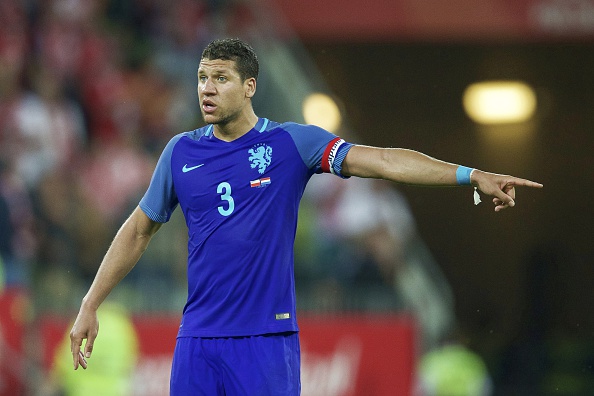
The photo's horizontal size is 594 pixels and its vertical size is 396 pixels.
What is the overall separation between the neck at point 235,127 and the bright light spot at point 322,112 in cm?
653

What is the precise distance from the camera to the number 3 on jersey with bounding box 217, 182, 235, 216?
15.5 ft

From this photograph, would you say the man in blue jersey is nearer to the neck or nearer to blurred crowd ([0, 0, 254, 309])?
the neck

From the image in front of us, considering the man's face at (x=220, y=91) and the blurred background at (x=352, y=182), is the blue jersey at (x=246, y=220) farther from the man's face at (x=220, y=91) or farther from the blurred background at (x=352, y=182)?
the blurred background at (x=352, y=182)

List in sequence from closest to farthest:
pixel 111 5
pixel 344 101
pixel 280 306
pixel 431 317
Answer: pixel 280 306
pixel 431 317
pixel 111 5
pixel 344 101

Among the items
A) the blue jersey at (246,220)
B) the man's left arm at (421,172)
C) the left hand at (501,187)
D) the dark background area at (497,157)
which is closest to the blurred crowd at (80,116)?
the dark background area at (497,157)

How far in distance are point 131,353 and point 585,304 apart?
727 cm

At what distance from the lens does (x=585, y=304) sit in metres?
14.5

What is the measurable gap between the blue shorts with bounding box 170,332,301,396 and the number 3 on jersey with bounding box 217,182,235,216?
523 millimetres

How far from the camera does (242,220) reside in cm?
469

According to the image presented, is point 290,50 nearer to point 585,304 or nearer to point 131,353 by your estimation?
point 131,353

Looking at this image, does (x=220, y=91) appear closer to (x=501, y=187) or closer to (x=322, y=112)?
(x=501, y=187)

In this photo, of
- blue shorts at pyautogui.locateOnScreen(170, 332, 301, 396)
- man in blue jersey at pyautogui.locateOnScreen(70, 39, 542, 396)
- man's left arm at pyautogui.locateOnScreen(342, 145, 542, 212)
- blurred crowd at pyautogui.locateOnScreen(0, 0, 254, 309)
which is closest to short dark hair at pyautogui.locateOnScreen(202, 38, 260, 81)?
man in blue jersey at pyautogui.locateOnScreen(70, 39, 542, 396)

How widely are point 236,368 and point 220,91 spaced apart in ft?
3.74

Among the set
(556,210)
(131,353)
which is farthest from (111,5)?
(556,210)
